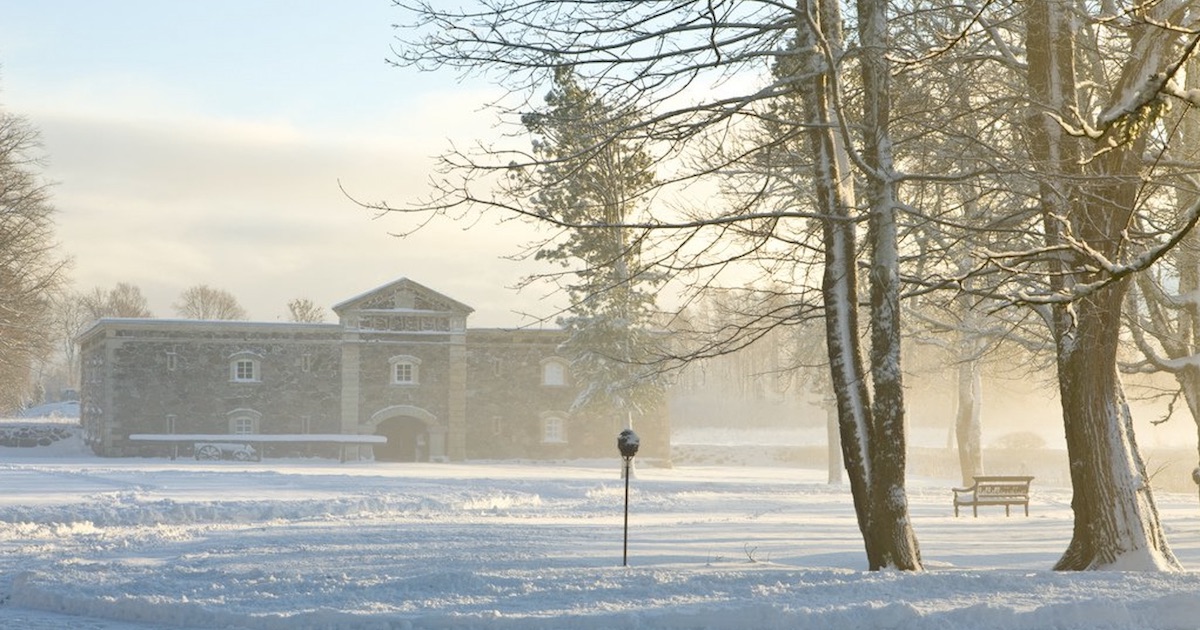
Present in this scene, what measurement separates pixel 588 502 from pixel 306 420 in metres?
24.6

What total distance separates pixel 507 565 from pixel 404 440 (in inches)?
1576

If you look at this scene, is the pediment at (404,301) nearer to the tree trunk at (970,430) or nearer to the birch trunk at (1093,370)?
the tree trunk at (970,430)

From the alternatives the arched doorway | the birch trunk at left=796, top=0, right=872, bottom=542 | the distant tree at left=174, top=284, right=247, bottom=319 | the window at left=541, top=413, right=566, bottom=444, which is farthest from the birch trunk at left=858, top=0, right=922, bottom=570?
the distant tree at left=174, top=284, right=247, bottom=319

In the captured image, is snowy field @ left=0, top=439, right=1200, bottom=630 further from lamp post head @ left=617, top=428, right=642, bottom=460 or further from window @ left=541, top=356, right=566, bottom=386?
window @ left=541, top=356, right=566, bottom=386

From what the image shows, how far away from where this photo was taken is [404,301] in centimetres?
5031

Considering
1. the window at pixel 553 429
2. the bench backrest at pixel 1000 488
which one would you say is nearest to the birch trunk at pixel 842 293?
the bench backrest at pixel 1000 488

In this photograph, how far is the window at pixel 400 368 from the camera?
50312mm

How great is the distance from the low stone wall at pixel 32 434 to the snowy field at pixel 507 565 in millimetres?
28683

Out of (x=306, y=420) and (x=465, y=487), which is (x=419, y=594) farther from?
(x=306, y=420)

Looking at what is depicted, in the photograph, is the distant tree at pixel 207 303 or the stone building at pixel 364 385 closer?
the stone building at pixel 364 385

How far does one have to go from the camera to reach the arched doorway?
51000mm

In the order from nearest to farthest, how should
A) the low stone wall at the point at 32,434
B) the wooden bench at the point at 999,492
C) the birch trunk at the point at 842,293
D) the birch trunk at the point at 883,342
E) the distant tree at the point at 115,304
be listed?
the birch trunk at the point at 883,342 → the birch trunk at the point at 842,293 → the wooden bench at the point at 999,492 → the low stone wall at the point at 32,434 → the distant tree at the point at 115,304

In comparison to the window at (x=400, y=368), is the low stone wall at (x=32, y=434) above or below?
below

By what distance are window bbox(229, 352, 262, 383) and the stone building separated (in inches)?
1.6
